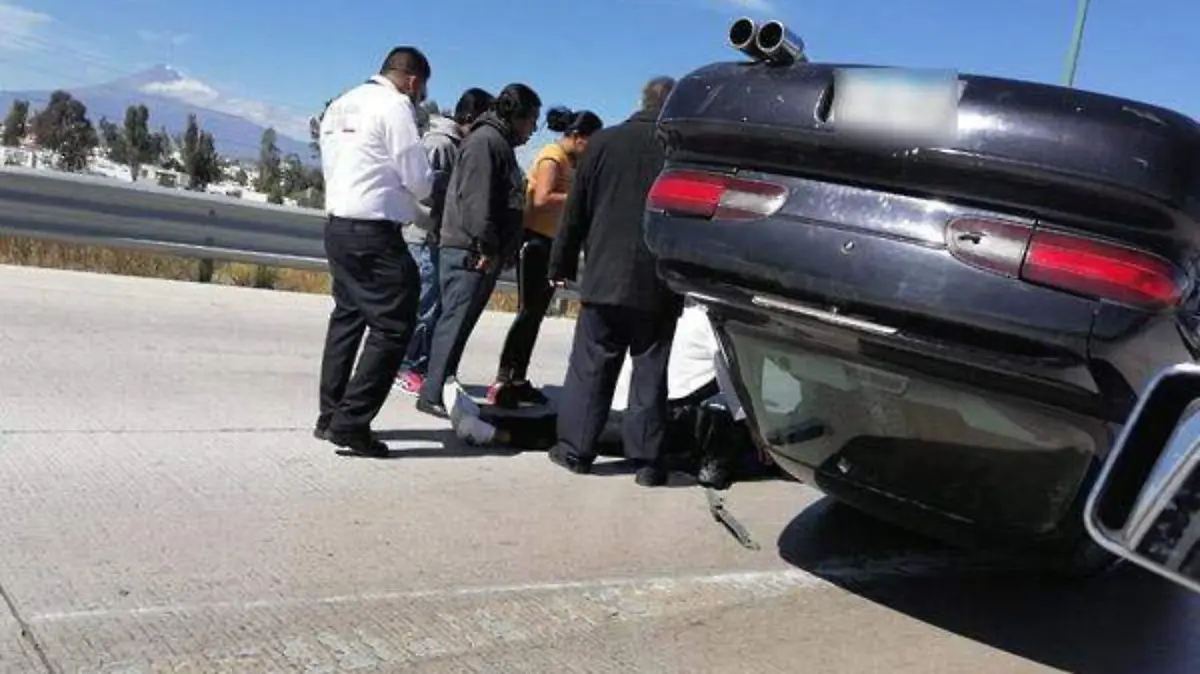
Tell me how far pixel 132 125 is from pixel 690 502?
92.3ft

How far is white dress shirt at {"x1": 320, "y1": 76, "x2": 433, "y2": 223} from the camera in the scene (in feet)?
17.1

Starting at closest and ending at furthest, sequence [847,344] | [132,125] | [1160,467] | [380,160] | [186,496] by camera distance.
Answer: [1160,467] < [847,344] < [186,496] < [380,160] < [132,125]

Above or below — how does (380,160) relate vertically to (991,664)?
above

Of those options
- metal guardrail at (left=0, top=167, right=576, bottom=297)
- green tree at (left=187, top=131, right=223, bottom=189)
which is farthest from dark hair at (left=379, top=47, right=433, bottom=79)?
green tree at (left=187, top=131, right=223, bottom=189)

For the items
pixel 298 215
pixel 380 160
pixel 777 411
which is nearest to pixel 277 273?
pixel 298 215

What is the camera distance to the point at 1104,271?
3.09 m

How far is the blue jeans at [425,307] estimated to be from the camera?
24.1ft

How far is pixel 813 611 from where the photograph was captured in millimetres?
4184

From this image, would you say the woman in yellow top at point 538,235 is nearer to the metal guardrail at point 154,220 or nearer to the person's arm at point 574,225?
the person's arm at point 574,225

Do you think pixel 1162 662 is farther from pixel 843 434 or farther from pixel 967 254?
pixel 967 254

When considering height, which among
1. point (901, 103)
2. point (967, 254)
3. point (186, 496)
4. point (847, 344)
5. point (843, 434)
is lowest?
point (186, 496)

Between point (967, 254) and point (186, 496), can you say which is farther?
point (186, 496)

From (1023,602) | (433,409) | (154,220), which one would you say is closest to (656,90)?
(433,409)

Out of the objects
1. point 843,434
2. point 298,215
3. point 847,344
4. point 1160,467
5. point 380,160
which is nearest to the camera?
point 1160,467
